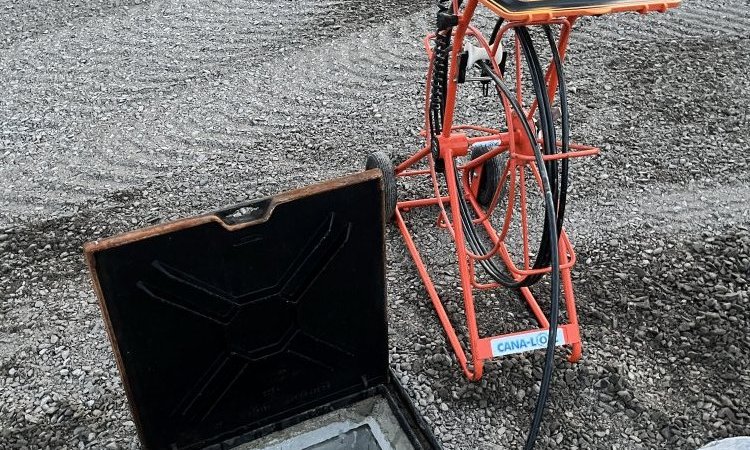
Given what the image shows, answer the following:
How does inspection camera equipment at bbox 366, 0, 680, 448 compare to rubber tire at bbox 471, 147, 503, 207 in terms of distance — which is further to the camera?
rubber tire at bbox 471, 147, 503, 207

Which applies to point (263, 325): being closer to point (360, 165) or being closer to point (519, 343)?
point (519, 343)

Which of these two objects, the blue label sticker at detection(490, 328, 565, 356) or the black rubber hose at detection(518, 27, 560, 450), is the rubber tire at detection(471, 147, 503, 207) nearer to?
the blue label sticker at detection(490, 328, 565, 356)

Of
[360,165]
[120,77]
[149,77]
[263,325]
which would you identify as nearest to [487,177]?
[360,165]

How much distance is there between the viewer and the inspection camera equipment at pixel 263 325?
6.49 ft

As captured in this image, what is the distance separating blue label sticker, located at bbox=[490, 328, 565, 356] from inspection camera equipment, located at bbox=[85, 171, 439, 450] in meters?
0.43

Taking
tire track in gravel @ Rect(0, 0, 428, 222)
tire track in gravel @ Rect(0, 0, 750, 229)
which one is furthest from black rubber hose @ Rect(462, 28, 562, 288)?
tire track in gravel @ Rect(0, 0, 428, 222)

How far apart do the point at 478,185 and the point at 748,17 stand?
3499mm

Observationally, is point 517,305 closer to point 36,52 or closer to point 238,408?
point 238,408

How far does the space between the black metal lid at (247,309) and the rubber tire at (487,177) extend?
1364 mm

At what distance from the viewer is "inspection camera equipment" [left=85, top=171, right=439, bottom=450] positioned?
1979mm

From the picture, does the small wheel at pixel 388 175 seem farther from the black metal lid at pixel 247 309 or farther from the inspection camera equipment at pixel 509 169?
the black metal lid at pixel 247 309

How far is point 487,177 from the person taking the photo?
3.58 m

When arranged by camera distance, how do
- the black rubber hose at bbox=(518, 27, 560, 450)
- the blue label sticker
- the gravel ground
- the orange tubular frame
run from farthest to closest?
1. the gravel ground
2. the blue label sticker
3. the orange tubular frame
4. the black rubber hose at bbox=(518, 27, 560, 450)

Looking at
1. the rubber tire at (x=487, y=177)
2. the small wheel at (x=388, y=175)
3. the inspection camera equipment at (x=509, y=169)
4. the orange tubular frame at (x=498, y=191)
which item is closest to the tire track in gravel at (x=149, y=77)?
the small wheel at (x=388, y=175)
